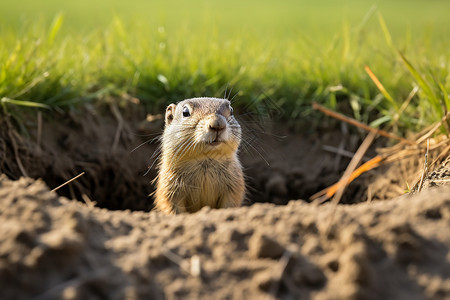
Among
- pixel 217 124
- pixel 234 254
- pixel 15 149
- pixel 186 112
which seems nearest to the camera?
pixel 234 254

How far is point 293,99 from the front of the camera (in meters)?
5.21

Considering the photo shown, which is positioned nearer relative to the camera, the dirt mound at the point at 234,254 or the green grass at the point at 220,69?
the dirt mound at the point at 234,254

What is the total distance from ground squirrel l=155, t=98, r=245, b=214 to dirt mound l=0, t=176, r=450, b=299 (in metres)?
1.56

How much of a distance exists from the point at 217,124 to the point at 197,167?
55 centimetres

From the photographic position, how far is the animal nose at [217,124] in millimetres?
3547

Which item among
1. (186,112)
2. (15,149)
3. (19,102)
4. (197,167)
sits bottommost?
(197,167)

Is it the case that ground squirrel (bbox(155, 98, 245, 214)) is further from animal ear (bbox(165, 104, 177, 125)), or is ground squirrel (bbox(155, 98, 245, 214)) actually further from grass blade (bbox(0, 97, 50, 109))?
grass blade (bbox(0, 97, 50, 109))

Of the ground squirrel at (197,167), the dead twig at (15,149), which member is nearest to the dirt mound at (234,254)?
the ground squirrel at (197,167)

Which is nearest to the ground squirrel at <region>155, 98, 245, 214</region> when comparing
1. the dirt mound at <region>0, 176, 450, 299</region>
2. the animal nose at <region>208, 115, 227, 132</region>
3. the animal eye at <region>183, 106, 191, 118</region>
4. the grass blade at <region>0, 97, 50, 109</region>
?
the animal eye at <region>183, 106, 191, 118</region>

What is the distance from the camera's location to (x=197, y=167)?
156 inches

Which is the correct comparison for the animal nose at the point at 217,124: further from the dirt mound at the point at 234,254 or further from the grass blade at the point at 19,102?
the grass blade at the point at 19,102

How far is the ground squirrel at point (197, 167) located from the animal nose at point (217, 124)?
17 cm

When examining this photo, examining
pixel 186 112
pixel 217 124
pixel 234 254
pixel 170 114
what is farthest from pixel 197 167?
pixel 234 254

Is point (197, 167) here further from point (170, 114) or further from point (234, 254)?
point (234, 254)
